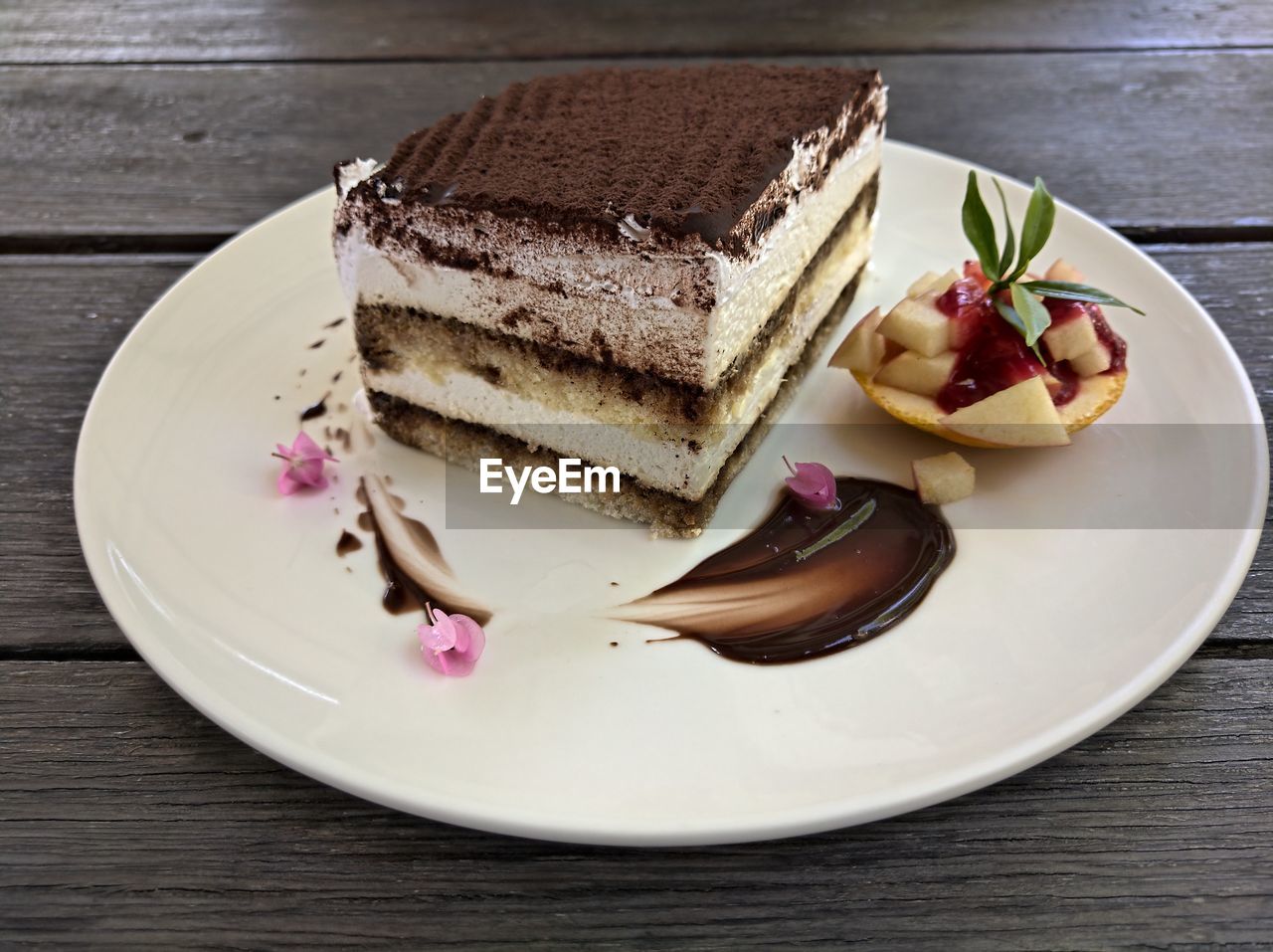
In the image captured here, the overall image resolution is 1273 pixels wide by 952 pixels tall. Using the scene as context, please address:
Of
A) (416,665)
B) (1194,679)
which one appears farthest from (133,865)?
(1194,679)

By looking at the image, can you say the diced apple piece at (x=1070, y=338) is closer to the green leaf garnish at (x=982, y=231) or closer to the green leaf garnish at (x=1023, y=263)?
the green leaf garnish at (x=1023, y=263)

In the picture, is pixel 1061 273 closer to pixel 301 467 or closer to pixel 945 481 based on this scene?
pixel 945 481

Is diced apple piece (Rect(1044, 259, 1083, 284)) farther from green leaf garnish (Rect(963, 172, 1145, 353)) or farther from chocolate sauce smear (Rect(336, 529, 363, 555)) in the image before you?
chocolate sauce smear (Rect(336, 529, 363, 555))

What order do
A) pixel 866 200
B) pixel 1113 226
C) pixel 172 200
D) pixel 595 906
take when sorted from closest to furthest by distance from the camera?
1. pixel 595 906
2. pixel 866 200
3. pixel 1113 226
4. pixel 172 200

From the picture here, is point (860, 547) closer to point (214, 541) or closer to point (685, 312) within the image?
point (685, 312)

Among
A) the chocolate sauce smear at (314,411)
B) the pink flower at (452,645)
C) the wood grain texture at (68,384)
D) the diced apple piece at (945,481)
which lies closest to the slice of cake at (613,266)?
the chocolate sauce smear at (314,411)

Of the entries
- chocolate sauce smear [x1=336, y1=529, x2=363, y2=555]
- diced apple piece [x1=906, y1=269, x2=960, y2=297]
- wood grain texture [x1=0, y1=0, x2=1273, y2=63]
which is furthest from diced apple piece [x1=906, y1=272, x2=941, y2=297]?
wood grain texture [x1=0, y1=0, x2=1273, y2=63]
